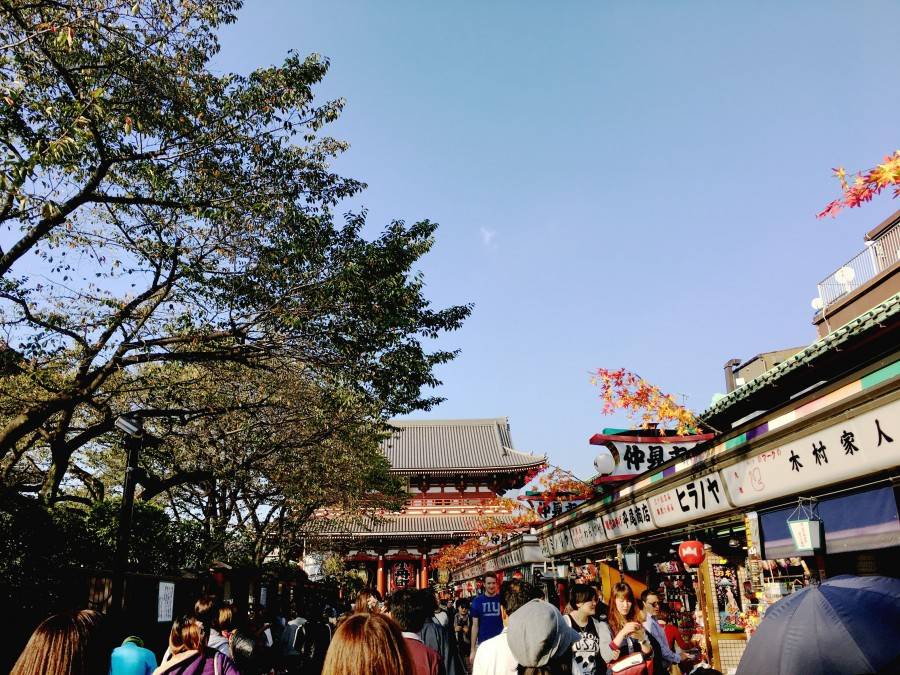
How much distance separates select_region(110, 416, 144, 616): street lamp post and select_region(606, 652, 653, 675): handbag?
5.90m

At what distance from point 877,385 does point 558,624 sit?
3.10 metres

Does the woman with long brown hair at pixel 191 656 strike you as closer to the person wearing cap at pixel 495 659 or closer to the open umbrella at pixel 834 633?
the person wearing cap at pixel 495 659

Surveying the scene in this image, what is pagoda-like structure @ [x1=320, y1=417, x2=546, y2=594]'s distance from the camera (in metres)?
36.0

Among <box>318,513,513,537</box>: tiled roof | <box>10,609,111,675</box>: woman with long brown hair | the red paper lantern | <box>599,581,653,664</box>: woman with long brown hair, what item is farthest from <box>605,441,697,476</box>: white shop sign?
<box>318,513,513,537</box>: tiled roof

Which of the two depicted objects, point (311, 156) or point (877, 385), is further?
point (311, 156)

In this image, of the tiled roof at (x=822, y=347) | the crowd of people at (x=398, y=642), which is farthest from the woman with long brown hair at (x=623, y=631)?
the tiled roof at (x=822, y=347)

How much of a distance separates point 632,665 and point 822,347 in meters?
5.34

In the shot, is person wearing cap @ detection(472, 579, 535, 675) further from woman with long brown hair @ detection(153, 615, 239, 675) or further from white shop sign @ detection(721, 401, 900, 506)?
white shop sign @ detection(721, 401, 900, 506)

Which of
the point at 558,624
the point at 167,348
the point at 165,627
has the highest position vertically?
the point at 167,348

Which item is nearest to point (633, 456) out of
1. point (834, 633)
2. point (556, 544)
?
point (556, 544)

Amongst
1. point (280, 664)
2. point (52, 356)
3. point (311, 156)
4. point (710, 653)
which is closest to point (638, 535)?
point (710, 653)

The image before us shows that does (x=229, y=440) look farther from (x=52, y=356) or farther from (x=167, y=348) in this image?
(x=52, y=356)

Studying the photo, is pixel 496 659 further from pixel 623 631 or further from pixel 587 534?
pixel 587 534

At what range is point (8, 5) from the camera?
6.39m
